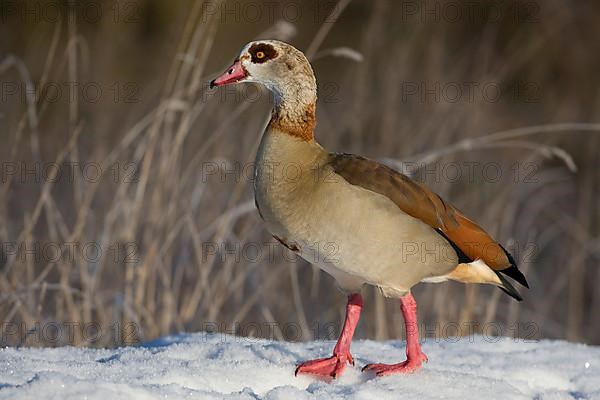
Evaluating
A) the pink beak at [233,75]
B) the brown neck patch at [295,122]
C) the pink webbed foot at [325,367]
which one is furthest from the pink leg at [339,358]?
the pink beak at [233,75]

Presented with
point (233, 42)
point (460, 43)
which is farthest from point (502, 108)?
point (233, 42)

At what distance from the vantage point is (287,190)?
3131 mm

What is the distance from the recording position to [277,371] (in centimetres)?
314

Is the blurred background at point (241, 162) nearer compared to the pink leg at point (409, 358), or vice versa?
the pink leg at point (409, 358)

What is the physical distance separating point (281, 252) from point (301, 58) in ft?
8.27

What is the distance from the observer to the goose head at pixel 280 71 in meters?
3.30

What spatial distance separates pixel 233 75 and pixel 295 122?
0.85 ft

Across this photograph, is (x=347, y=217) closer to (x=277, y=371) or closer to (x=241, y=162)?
(x=277, y=371)

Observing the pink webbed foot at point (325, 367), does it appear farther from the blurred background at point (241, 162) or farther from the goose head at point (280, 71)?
the blurred background at point (241, 162)

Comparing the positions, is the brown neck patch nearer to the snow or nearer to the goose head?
the goose head

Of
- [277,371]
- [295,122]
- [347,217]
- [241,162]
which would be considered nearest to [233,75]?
[295,122]

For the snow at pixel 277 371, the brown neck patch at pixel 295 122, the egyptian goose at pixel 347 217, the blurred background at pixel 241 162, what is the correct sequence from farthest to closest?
1. the blurred background at pixel 241 162
2. the brown neck patch at pixel 295 122
3. the egyptian goose at pixel 347 217
4. the snow at pixel 277 371

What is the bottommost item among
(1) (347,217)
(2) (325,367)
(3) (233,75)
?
(2) (325,367)

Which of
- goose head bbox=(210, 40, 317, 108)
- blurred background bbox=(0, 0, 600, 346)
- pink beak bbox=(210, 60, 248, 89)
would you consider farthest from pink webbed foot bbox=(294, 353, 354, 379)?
blurred background bbox=(0, 0, 600, 346)
